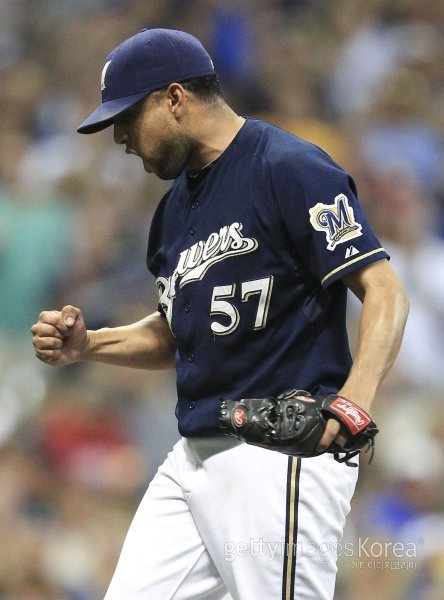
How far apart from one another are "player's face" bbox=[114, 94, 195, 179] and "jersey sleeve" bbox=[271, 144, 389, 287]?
33 centimetres

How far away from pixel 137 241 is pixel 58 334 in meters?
2.52

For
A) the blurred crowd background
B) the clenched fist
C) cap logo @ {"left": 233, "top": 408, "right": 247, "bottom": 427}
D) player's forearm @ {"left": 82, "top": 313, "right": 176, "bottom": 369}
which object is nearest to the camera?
cap logo @ {"left": 233, "top": 408, "right": 247, "bottom": 427}

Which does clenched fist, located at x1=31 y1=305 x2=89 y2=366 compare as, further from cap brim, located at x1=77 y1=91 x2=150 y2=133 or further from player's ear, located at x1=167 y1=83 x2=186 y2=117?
player's ear, located at x1=167 y1=83 x2=186 y2=117

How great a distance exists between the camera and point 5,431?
193 inches

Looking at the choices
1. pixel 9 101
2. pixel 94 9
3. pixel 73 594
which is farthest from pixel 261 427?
pixel 94 9

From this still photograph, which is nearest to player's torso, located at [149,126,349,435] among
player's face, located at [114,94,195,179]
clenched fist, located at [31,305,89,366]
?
player's face, located at [114,94,195,179]

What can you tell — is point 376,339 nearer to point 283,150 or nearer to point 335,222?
point 335,222

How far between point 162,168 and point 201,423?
71cm

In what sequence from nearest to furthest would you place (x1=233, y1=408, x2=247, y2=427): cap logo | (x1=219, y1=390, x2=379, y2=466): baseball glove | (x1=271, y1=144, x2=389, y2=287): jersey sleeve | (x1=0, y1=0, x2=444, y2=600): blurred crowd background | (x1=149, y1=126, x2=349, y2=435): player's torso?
(x1=219, y1=390, x2=379, y2=466): baseball glove
(x1=233, y1=408, x2=247, y2=427): cap logo
(x1=271, y1=144, x2=389, y2=287): jersey sleeve
(x1=149, y1=126, x2=349, y2=435): player's torso
(x1=0, y1=0, x2=444, y2=600): blurred crowd background

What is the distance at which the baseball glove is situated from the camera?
212 cm

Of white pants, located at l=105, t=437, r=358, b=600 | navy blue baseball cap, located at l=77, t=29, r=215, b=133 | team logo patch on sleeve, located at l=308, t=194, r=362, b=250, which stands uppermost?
navy blue baseball cap, located at l=77, t=29, r=215, b=133

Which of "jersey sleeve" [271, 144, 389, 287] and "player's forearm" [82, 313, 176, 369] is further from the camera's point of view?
"player's forearm" [82, 313, 176, 369]

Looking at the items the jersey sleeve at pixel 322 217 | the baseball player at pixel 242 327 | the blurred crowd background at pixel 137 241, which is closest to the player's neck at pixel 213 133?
the baseball player at pixel 242 327

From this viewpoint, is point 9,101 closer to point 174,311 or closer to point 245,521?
point 174,311
